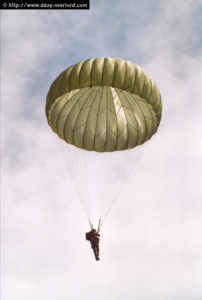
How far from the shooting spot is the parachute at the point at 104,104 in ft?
59.7

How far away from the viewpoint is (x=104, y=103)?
1881 cm

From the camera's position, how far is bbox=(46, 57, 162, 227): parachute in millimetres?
18188

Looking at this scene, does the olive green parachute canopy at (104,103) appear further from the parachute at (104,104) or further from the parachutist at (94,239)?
the parachutist at (94,239)

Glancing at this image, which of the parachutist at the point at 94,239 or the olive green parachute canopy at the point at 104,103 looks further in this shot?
the olive green parachute canopy at the point at 104,103

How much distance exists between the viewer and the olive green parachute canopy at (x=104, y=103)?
715 inches

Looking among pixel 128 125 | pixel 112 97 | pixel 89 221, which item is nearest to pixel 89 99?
pixel 112 97

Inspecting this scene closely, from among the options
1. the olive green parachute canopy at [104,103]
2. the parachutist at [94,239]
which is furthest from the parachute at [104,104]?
the parachutist at [94,239]

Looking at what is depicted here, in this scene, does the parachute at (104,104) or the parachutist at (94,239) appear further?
the parachute at (104,104)

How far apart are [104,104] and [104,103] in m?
0.05

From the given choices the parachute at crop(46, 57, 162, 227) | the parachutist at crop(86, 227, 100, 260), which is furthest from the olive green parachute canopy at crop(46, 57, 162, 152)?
the parachutist at crop(86, 227, 100, 260)

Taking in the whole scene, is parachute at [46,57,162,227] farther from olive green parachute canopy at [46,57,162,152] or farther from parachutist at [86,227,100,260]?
parachutist at [86,227,100,260]

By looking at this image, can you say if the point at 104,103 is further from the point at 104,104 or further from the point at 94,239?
the point at 94,239

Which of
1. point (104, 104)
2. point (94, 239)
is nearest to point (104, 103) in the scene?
point (104, 104)

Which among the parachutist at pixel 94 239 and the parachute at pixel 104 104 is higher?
the parachute at pixel 104 104
